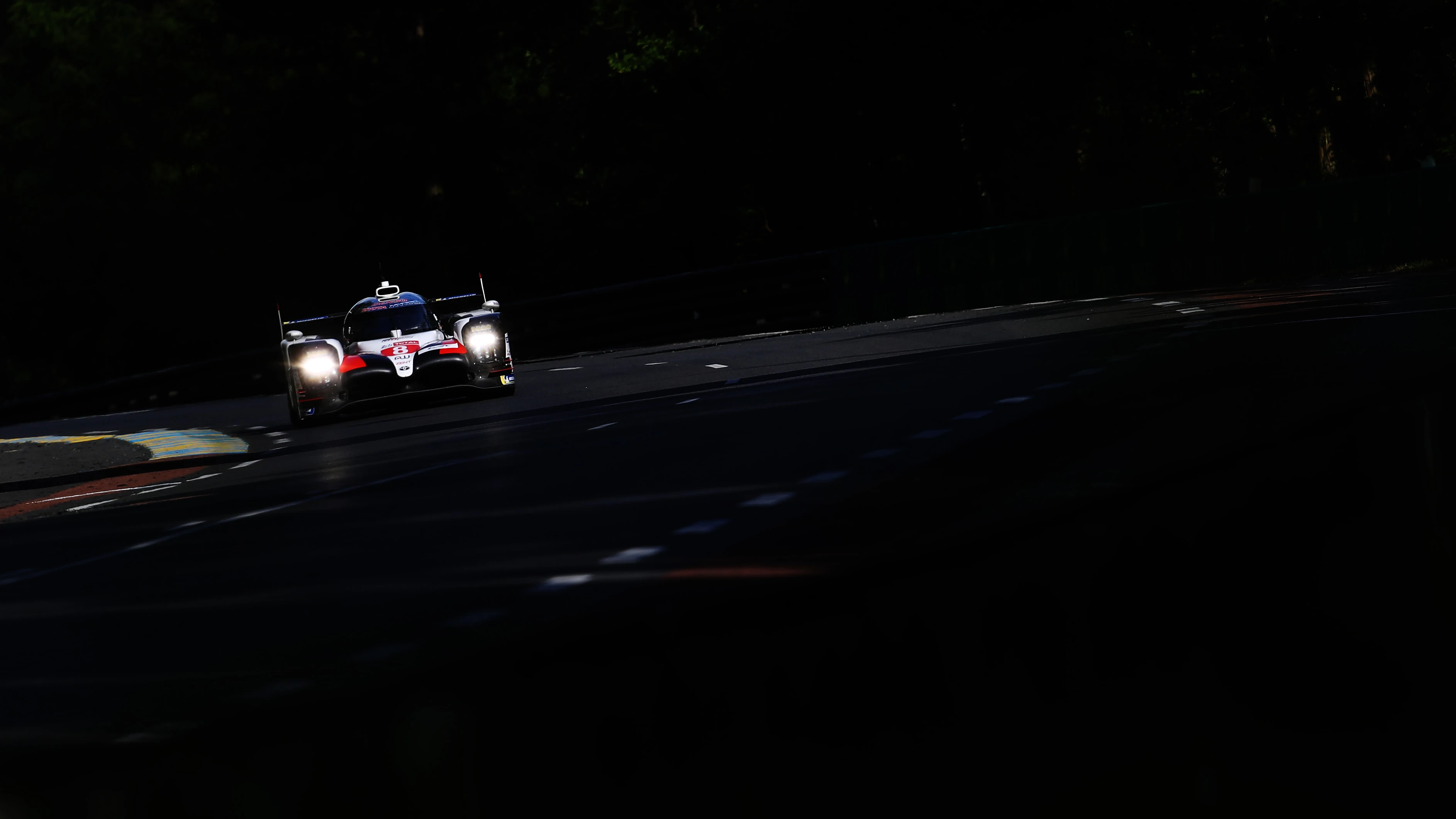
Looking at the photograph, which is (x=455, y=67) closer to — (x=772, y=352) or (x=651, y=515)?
(x=772, y=352)

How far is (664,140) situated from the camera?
1937 inches

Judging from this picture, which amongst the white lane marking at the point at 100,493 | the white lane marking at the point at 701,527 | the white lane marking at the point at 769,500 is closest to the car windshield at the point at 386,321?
the white lane marking at the point at 100,493

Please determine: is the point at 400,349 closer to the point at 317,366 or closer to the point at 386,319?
the point at 386,319

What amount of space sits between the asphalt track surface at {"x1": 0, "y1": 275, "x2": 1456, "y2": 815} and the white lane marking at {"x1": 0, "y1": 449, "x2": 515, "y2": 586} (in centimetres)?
4

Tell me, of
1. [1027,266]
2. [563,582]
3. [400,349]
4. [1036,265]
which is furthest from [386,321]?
[1036,265]

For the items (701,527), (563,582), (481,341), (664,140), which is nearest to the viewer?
(563,582)

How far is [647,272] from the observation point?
49.1 meters

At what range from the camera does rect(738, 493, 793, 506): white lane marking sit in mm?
9320

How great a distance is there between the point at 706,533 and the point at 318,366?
37.9 ft

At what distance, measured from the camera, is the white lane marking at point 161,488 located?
46.8 ft

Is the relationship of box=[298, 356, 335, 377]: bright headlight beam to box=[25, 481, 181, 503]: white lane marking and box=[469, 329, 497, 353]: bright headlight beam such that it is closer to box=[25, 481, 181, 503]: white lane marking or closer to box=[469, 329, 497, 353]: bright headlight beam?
box=[469, 329, 497, 353]: bright headlight beam

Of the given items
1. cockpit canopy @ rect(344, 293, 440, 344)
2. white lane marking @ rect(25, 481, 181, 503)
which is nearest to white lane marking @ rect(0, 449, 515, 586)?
white lane marking @ rect(25, 481, 181, 503)

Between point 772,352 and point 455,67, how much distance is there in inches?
1272

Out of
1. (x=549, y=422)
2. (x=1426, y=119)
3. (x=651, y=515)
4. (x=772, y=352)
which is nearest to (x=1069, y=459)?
(x=651, y=515)
